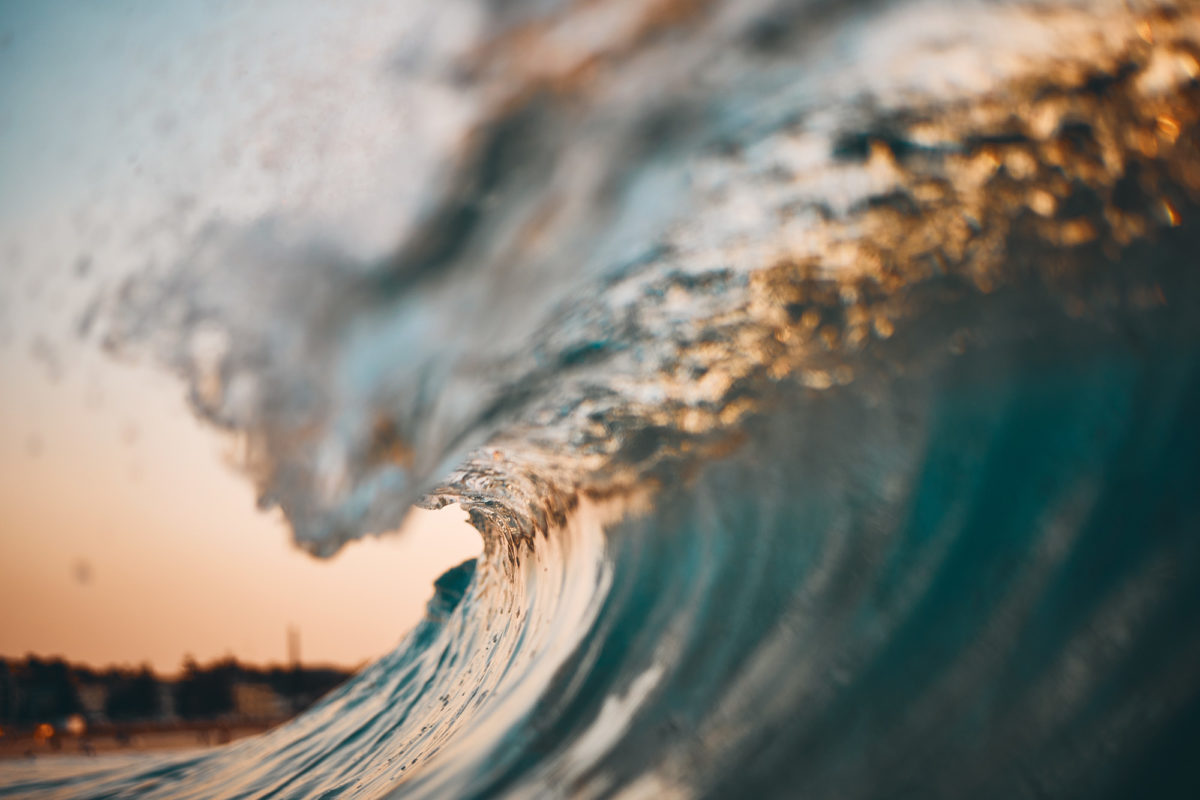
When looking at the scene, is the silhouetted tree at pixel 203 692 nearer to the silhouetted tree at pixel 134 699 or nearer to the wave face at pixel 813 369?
the silhouetted tree at pixel 134 699

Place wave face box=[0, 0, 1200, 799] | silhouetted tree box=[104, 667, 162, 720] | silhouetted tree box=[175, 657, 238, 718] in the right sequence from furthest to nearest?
silhouetted tree box=[175, 657, 238, 718] → silhouetted tree box=[104, 667, 162, 720] → wave face box=[0, 0, 1200, 799]

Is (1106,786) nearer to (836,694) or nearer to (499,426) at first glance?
(836,694)

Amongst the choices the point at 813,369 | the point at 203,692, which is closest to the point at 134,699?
the point at 203,692

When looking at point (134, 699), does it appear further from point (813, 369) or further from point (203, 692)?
point (813, 369)

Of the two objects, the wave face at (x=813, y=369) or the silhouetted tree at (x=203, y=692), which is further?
the silhouetted tree at (x=203, y=692)

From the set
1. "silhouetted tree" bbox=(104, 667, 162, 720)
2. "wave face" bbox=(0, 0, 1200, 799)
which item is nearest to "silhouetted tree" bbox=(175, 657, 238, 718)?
"silhouetted tree" bbox=(104, 667, 162, 720)

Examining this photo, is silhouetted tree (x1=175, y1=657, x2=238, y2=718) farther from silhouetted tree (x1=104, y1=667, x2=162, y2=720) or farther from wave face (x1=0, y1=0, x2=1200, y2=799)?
wave face (x1=0, y1=0, x2=1200, y2=799)

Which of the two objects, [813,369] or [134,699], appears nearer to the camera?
[813,369]

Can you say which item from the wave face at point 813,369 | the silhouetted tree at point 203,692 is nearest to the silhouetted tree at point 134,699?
the silhouetted tree at point 203,692

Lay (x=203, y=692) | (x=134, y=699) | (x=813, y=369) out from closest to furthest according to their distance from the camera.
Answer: (x=813, y=369) → (x=134, y=699) → (x=203, y=692)
